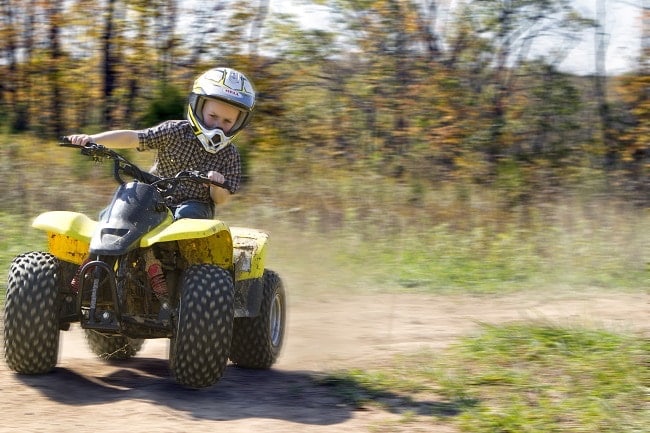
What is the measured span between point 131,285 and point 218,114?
121 centimetres

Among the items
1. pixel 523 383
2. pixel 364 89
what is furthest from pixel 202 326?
pixel 364 89

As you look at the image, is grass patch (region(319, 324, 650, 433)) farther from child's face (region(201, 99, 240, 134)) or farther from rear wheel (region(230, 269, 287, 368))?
child's face (region(201, 99, 240, 134))

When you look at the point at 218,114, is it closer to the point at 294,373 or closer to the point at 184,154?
the point at 184,154

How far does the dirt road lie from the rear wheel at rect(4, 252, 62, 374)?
0.17 meters

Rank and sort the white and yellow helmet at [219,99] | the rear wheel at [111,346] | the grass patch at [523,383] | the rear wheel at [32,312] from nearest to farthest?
the grass patch at [523,383] < the rear wheel at [32,312] < the white and yellow helmet at [219,99] < the rear wheel at [111,346]

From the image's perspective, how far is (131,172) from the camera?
19.2 feet

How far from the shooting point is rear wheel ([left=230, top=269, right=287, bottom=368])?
6.27 metres

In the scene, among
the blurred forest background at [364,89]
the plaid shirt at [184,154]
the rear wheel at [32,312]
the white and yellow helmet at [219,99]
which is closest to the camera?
the rear wheel at [32,312]

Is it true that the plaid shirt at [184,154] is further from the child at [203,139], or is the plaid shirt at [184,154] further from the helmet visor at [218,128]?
the helmet visor at [218,128]

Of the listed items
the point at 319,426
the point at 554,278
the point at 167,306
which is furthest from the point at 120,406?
the point at 554,278

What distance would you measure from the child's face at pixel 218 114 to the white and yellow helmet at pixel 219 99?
0.02 metres

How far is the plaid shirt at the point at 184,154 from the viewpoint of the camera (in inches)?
247

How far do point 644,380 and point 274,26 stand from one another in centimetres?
916

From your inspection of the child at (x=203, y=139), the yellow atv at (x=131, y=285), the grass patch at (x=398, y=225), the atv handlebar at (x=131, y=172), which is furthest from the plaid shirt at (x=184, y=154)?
the grass patch at (x=398, y=225)
